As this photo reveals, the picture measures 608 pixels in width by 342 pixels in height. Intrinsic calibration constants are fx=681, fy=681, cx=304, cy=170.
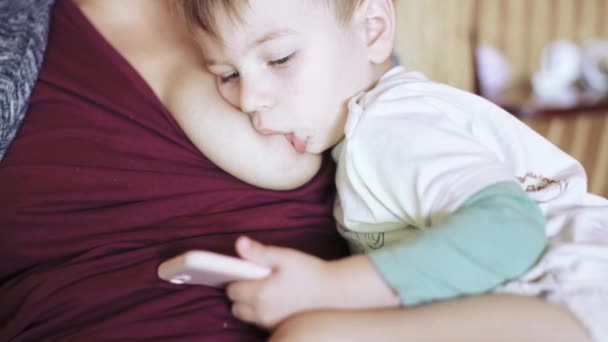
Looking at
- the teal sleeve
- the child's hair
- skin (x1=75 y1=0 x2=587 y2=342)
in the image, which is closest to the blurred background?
skin (x1=75 y1=0 x2=587 y2=342)

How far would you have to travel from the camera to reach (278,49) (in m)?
0.89

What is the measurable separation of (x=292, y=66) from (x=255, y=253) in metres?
0.26

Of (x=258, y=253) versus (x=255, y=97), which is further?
(x=255, y=97)

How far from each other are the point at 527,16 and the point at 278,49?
227 cm

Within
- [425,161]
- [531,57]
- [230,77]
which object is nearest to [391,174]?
[425,161]

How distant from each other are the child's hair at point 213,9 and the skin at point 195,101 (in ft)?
0.28

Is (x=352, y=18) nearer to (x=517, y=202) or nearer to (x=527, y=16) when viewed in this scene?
(x=517, y=202)

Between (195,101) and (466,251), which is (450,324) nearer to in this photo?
Result: (466,251)

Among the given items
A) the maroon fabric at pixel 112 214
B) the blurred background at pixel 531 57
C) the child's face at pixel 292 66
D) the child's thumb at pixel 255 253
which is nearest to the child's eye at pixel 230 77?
the child's face at pixel 292 66

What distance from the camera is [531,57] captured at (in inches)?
115

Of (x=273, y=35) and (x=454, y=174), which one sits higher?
(x=273, y=35)

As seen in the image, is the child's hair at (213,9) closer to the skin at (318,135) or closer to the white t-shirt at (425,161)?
the skin at (318,135)

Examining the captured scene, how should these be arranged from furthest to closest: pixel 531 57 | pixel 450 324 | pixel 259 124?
1. pixel 531 57
2. pixel 259 124
3. pixel 450 324

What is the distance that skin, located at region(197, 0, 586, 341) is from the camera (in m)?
0.76
